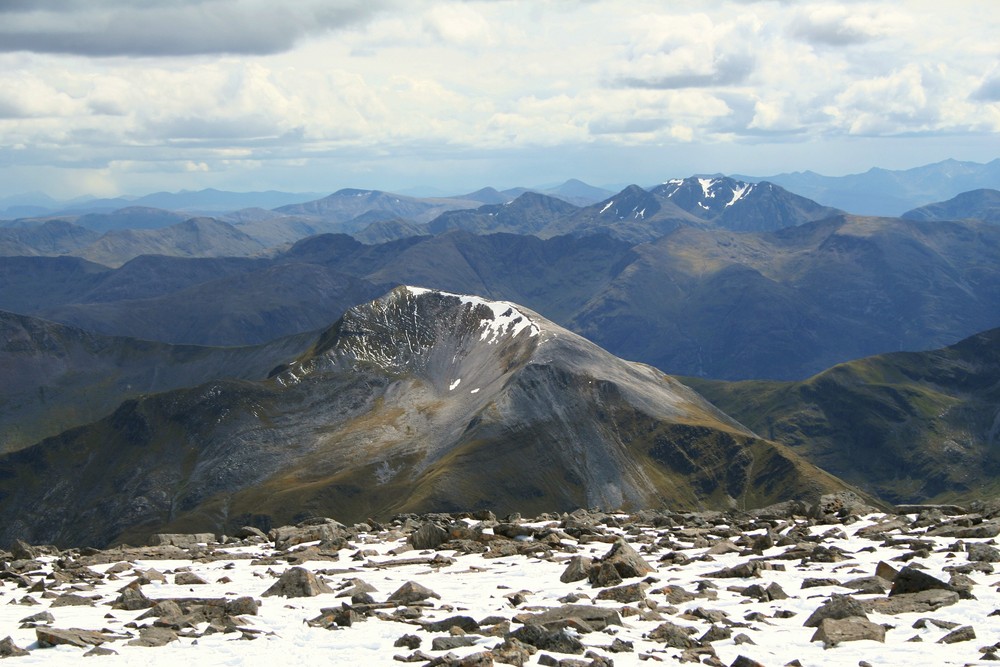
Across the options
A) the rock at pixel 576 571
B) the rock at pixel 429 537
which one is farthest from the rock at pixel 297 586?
the rock at pixel 429 537

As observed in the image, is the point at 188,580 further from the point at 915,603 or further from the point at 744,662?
the point at 915,603

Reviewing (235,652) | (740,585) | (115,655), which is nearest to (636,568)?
(740,585)

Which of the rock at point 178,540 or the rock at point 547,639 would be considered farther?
the rock at point 178,540

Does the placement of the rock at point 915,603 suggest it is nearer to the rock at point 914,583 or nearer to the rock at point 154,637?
the rock at point 914,583

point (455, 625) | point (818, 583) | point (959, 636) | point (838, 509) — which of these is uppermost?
point (959, 636)

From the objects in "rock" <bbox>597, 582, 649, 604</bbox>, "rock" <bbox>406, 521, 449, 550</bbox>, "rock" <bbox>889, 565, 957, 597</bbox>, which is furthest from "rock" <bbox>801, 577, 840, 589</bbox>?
"rock" <bbox>406, 521, 449, 550</bbox>

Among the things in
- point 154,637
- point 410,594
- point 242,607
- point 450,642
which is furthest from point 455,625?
point 154,637
